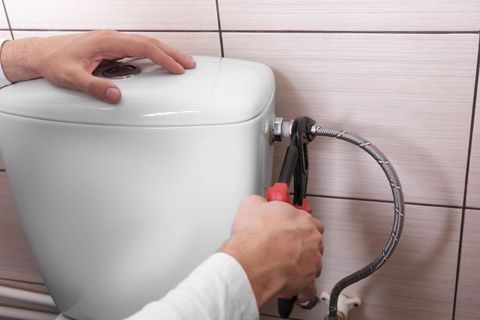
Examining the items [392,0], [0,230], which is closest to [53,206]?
[0,230]

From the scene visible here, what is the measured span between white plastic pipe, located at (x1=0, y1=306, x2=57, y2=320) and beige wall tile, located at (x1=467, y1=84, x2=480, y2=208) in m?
0.97

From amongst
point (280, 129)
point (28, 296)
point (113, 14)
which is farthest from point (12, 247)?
point (280, 129)

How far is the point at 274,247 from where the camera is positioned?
529mm

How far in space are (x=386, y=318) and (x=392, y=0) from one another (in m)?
0.62

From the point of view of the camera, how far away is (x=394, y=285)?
0.91m

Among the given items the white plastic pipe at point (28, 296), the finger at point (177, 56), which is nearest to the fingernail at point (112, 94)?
the finger at point (177, 56)

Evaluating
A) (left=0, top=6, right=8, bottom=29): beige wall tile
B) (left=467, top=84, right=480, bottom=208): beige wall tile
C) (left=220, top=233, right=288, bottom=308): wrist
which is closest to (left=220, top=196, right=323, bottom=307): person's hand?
(left=220, top=233, right=288, bottom=308): wrist

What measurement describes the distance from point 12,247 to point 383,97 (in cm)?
91

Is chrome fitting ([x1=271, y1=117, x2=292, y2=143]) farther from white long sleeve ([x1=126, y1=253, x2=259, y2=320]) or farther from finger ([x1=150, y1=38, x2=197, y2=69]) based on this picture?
white long sleeve ([x1=126, y1=253, x2=259, y2=320])

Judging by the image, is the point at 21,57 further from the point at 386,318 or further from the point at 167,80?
the point at 386,318

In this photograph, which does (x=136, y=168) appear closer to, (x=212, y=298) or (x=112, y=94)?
(x=112, y=94)

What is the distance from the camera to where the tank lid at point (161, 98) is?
2.12ft

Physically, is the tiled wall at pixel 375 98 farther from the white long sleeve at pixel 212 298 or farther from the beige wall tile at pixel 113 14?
the white long sleeve at pixel 212 298

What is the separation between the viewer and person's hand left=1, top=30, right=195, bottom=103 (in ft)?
2.18
